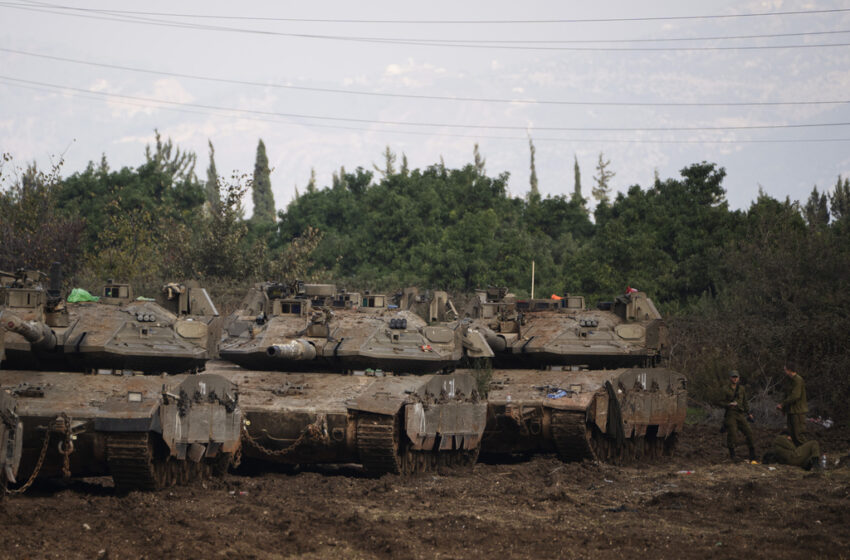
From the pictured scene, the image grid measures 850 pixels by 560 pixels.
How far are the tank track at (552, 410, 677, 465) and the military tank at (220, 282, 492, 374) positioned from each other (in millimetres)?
1735

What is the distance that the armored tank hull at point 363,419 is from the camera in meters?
13.6

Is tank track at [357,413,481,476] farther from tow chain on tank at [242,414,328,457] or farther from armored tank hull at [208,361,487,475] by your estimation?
tow chain on tank at [242,414,328,457]

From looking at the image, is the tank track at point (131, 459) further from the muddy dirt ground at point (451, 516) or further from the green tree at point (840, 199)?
the green tree at point (840, 199)

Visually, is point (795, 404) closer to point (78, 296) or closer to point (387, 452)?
point (387, 452)

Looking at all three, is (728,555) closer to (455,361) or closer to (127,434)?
(127,434)

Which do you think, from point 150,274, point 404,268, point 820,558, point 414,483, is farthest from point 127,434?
point 404,268

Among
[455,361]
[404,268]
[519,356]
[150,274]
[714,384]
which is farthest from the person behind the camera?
[404,268]

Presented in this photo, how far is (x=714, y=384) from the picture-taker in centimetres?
2358

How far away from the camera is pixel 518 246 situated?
125ft

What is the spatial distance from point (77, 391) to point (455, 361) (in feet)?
17.0

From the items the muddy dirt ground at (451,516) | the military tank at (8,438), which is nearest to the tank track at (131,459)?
the muddy dirt ground at (451,516)

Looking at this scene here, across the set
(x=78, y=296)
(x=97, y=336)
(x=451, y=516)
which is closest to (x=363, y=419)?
(x=451, y=516)

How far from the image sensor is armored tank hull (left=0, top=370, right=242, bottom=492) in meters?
11.9

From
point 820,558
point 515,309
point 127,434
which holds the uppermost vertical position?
point 515,309
